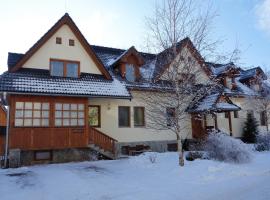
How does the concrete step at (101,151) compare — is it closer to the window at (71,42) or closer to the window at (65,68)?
the window at (65,68)

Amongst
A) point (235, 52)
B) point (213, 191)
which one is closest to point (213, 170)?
point (213, 191)

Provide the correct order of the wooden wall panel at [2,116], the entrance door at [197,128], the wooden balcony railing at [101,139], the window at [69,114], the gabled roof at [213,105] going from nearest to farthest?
the window at [69,114] → the wooden balcony railing at [101,139] → the gabled roof at [213,105] → the entrance door at [197,128] → the wooden wall panel at [2,116]

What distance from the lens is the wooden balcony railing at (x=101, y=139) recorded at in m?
16.7

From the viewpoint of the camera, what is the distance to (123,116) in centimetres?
1991

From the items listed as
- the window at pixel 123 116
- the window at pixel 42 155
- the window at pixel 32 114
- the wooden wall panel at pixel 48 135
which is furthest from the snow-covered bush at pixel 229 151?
the window at pixel 32 114

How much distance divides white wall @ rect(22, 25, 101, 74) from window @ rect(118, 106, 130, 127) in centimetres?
324

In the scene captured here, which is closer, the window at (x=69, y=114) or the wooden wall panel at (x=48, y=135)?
the wooden wall panel at (x=48, y=135)

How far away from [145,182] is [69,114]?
317 inches

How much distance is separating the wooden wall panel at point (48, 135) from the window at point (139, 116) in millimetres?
4766

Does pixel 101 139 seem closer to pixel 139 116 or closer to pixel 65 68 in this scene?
pixel 139 116

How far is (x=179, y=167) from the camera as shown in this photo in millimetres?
12242

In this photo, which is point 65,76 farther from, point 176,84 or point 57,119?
A: point 176,84

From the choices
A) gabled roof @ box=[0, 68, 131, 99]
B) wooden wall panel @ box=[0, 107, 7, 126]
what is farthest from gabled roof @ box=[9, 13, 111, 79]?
wooden wall panel @ box=[0, 107, 7, 126]

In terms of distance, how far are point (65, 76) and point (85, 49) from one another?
2323 millimetres
